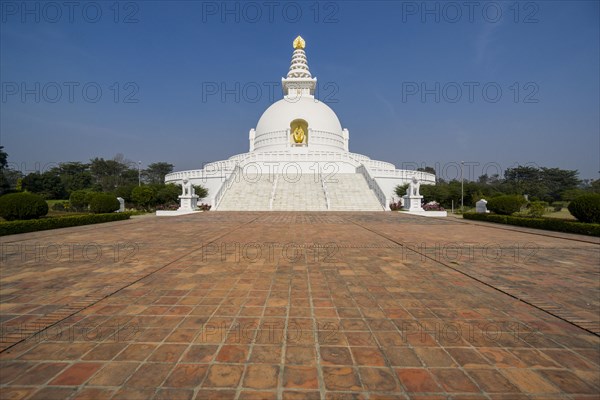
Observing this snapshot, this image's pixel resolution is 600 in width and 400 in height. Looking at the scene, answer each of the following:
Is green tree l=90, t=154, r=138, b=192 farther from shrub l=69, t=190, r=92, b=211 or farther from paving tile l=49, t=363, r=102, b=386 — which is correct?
paving tile l=49, t=363, r=102, b=386

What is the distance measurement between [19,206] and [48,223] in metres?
1.62

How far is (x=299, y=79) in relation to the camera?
42094 mm

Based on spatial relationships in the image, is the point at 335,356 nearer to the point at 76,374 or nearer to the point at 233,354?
the point at 233,354

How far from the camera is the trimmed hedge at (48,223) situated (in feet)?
35.7

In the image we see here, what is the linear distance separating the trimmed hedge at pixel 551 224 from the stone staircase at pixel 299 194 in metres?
8.32

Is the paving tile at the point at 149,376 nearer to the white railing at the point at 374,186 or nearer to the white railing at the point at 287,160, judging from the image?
the white railing at the point at 374,186

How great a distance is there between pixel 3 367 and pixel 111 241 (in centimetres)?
727

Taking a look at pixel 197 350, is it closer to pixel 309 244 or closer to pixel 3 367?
pixel 3 367

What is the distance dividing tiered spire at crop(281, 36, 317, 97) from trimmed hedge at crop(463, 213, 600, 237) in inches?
1312

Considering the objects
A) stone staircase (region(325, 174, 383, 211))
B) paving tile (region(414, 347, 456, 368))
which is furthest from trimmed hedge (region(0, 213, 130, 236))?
paving tile (region(414, 347, 456, 368))

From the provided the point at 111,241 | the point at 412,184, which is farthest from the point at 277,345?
the point at 412,184

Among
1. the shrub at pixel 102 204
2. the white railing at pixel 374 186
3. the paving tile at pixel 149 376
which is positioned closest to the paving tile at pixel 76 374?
the paving tile at pixel 149 376

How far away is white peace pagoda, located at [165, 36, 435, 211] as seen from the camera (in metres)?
22.6

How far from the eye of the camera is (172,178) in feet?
105
